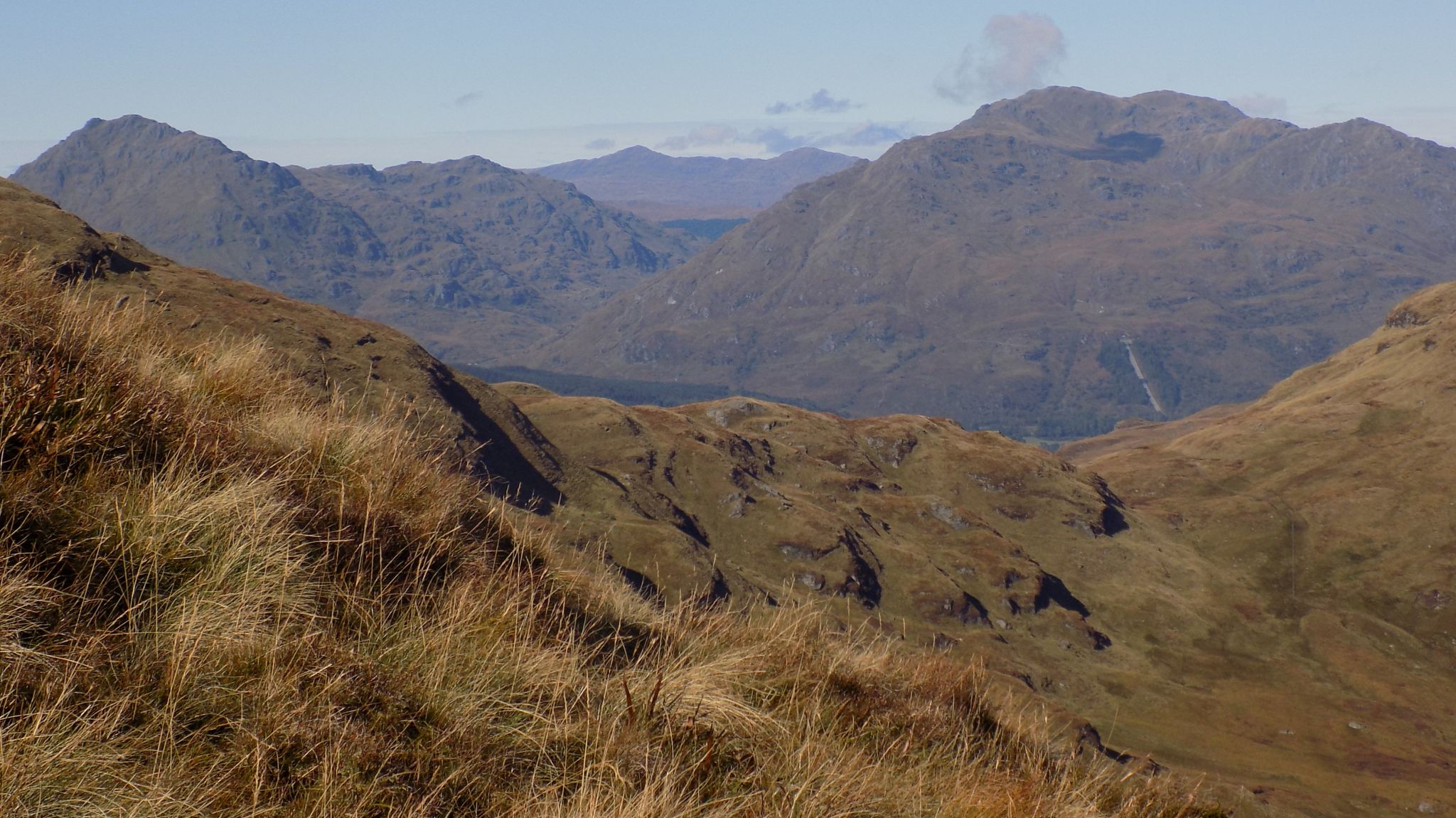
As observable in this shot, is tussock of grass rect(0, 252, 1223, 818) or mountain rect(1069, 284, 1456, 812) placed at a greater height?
tussock of grass rect(0, 252, 1223, 818)

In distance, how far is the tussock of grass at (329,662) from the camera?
16.5 ft

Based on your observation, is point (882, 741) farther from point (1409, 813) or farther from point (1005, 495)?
point (1005, 495)

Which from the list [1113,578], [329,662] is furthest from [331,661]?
[1113,578]

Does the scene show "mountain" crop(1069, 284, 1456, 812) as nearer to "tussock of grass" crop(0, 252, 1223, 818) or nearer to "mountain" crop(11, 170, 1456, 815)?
"mountain" crop(11, 170, 1456, 815)

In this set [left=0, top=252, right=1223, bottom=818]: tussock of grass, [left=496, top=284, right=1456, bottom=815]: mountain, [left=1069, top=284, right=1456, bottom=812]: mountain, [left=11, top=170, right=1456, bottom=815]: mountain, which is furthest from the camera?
[left=496, top=284, right=1456, bottom=815]: mountain

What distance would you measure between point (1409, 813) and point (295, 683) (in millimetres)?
133340

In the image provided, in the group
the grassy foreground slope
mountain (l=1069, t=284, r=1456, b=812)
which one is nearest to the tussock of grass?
the grassy foreground slope

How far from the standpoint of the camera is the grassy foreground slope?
5039 millimetres

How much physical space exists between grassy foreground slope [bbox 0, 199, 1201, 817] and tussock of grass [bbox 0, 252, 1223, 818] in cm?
2

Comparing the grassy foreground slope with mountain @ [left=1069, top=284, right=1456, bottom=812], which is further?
mountain @ [left=1069, top=284, right=1456, bottom=812]

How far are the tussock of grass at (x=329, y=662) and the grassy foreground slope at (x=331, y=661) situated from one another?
0.07ft

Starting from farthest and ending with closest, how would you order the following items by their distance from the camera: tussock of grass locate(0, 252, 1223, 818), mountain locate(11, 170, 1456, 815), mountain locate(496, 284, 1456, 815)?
mountain locate(496, 284, 1456, 815) → mountain locate(11, 170, 1456, 815) → tussock of grass locate(0, 252, 1223, 818)

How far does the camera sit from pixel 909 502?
172 meters

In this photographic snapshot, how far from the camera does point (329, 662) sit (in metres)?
5.77
